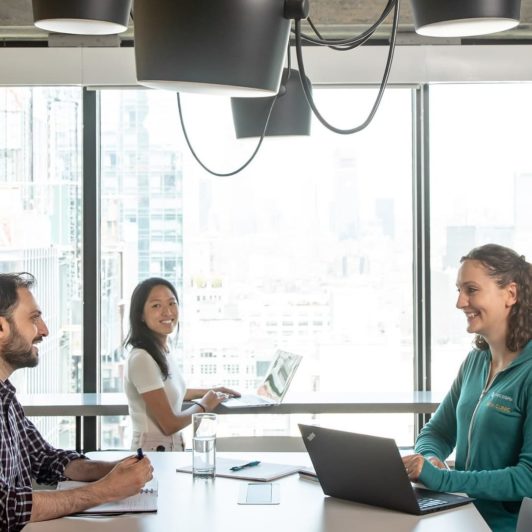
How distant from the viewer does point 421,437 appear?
3162 millimetres

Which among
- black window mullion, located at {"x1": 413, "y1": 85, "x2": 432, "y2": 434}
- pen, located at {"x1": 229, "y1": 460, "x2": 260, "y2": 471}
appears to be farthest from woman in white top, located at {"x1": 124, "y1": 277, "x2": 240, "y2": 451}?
black window mullion, located at {"x1": 413, "y1": 85, "x2": 432, "y2": 434}

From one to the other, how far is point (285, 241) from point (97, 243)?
104 centimetres

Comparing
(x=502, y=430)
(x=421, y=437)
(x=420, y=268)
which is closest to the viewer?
(x=502, y=430)

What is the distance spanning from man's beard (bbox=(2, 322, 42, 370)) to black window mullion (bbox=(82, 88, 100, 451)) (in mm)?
2477

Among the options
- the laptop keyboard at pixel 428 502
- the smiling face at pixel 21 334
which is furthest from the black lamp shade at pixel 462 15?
the smiling face at pixel 21 334

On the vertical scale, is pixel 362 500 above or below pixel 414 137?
below

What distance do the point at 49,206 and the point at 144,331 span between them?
1.45 meters

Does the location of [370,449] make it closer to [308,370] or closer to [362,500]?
[362,500]

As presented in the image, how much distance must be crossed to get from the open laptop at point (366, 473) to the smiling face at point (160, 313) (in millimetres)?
1654

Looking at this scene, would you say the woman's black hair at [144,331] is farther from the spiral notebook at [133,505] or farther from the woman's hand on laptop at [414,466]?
the woman's hand on laptop at [414,466]

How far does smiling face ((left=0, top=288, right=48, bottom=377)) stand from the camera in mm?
2719

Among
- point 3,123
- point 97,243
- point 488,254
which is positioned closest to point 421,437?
point 488,254

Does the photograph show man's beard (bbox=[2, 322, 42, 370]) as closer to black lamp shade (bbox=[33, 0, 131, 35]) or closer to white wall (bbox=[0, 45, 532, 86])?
black lamp shade (bbox=[33, 0, 131, 35])

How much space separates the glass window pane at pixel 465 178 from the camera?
525 cm
